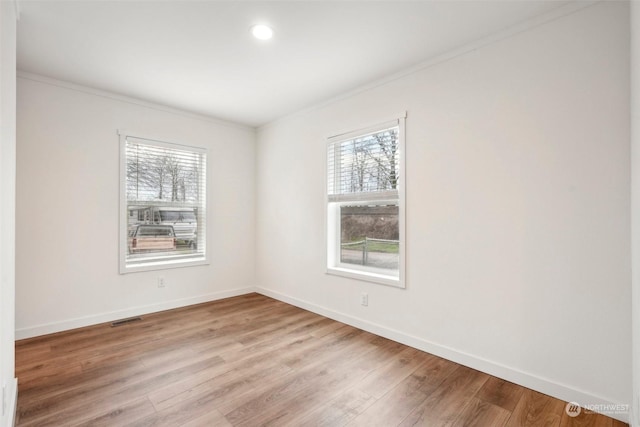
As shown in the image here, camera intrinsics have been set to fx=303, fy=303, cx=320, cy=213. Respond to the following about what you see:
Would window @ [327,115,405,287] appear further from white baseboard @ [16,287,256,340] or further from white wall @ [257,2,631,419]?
white baseboard @ [16,287,256,340]

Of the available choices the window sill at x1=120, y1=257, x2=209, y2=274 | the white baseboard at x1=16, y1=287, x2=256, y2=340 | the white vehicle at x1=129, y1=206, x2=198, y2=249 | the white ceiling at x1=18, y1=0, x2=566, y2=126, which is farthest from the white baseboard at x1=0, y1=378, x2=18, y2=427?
the white ceiling at x1=18, y1=0, x2=566, y2=126

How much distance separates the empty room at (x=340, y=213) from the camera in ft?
6.14

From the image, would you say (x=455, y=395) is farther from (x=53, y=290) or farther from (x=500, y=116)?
(x=53, y=290)

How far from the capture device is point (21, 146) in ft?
9.65

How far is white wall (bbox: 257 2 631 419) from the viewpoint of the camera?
187 centimetres

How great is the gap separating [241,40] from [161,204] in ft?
8.02

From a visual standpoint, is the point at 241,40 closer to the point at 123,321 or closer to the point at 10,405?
the point at 10,405

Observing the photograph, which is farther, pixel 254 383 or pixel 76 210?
pixel 76 210

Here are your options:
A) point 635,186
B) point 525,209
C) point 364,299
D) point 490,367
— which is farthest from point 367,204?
point 635,186

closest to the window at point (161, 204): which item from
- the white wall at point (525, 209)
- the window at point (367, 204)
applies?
the window at point (367, 204)

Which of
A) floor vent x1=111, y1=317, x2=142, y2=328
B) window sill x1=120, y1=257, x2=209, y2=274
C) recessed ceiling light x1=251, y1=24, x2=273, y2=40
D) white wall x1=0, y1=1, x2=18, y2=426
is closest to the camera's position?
white wall x1=0, y1=1, x2=18, y2=426

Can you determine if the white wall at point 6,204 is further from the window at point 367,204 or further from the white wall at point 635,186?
the white wall at point 635,186

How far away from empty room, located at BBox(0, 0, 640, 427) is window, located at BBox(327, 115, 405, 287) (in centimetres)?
3

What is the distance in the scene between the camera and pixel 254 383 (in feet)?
7.21
